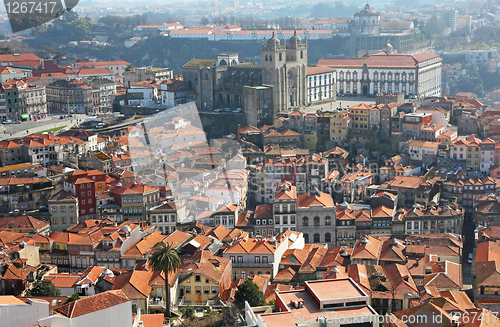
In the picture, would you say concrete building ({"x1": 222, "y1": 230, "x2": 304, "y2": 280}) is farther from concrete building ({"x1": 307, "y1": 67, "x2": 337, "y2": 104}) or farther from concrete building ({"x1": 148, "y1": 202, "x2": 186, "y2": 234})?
concrete building ({"x1": 307, "y1": 67, "x2": 337, "y2": 104})

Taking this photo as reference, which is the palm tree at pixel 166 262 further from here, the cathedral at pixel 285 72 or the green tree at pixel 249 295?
the cathedral at pixel 285 72

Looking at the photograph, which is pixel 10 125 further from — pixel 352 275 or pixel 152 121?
pixel 352 275

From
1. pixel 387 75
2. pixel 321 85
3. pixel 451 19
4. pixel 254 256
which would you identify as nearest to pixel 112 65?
pixel 321 85

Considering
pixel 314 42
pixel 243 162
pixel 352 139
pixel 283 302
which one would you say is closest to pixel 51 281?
pixel 283 302

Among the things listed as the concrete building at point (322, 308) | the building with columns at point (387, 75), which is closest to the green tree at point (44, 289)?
the concrete building at point (322, 308)

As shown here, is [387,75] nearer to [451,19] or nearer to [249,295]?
[249,295]

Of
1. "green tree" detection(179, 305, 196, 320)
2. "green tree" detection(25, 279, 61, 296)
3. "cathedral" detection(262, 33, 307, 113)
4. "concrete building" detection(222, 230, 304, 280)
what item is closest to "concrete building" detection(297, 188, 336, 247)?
"concrete building" detection(222, 230, 304, 280)

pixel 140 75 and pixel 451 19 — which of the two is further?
pixel 451 19
